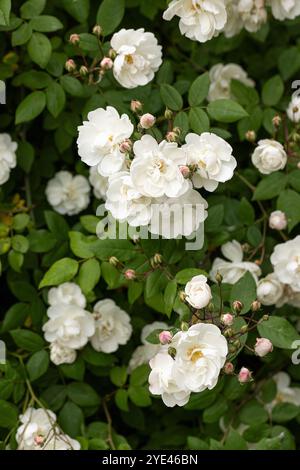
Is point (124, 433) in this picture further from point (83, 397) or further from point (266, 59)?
point (266, 59)

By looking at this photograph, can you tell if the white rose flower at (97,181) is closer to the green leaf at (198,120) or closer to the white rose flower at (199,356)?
the green leaf at (198,120)

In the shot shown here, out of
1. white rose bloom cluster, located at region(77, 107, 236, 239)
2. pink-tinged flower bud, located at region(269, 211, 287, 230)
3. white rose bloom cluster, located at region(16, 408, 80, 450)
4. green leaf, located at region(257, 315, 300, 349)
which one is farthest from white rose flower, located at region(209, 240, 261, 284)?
white rose bloom cluster, located at region(16, 408, 80, 450)

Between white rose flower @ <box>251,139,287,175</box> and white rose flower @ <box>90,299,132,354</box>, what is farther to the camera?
white rose flower @ <box>90,299,132,354</box>

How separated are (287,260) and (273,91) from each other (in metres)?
0.55

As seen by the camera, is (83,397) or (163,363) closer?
(163,363)

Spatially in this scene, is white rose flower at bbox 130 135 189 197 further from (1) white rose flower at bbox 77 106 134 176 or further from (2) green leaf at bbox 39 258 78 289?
(2) green leaf at bbox 39 258 78 289

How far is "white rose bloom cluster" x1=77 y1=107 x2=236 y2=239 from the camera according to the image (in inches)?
65.8

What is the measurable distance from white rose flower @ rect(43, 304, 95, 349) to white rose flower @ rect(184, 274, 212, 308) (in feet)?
1.58

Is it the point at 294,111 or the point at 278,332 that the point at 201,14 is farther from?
the point at 278,332

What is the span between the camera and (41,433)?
204 centimetres

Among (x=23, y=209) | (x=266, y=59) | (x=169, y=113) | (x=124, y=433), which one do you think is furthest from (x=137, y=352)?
(x=266, y=59)

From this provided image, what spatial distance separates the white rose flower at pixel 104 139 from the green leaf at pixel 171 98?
25cm

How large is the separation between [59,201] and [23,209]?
13 cm

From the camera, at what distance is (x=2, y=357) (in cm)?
205
